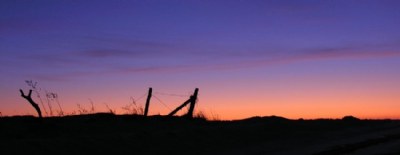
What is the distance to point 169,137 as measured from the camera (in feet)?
64.0

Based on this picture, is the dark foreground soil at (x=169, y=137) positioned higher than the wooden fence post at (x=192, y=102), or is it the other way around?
the wooden fence post at (x=192, y=102)

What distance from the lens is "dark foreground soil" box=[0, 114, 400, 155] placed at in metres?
16.8

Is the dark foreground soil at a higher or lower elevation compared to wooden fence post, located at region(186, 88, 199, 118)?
lower

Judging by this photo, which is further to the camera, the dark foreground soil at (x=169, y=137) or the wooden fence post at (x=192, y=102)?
the wooden fence post at (x=192, y=102)

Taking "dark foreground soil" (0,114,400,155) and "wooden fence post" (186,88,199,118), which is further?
"wooden fence post" (186,88,199,118)

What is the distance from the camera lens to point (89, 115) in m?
24.8

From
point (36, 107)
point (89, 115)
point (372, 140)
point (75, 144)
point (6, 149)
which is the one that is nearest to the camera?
point (6, 149)

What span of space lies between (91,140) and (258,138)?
6507 millimetres

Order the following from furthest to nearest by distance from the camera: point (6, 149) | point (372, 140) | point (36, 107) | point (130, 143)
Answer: point (36, 107), point (372, 140), point (130, 143), point (6, 149)

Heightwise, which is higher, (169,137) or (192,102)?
(192,102)

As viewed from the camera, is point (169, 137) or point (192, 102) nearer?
point (169, 137)

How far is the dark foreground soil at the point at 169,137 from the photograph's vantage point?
662 inches

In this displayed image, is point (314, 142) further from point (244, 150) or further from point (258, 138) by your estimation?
point (244, 150)

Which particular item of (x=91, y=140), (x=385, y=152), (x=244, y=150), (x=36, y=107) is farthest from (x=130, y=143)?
(x=36, y=107)
